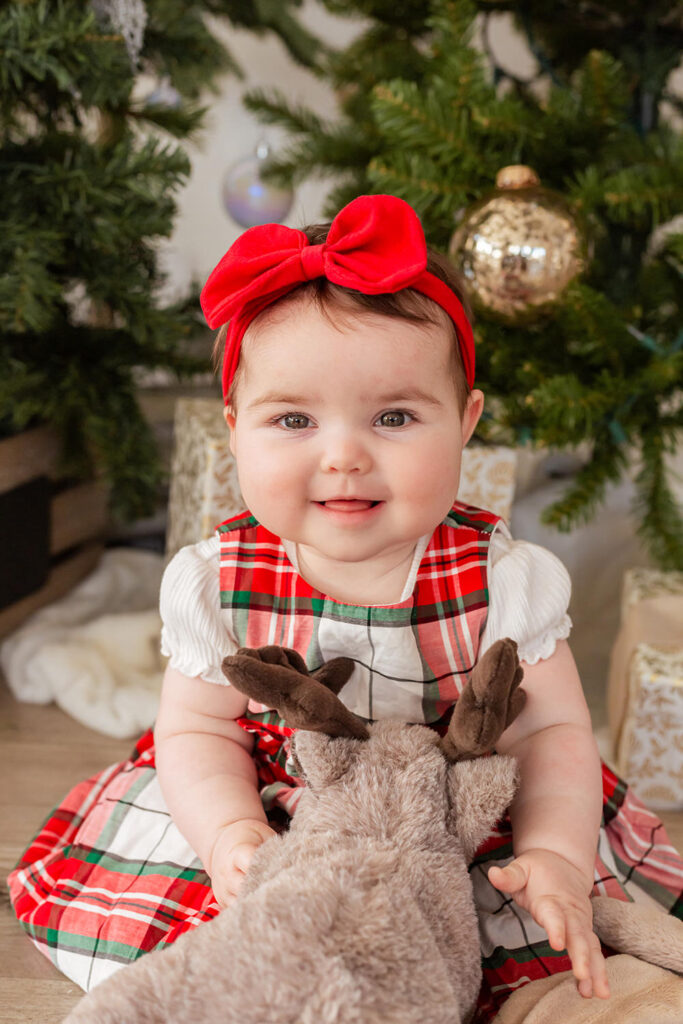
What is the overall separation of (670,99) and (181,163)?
827mm

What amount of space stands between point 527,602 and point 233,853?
0.32m

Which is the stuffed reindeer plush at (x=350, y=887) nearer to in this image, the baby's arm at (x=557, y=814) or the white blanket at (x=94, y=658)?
the baby's arm at (x=557, y=814)

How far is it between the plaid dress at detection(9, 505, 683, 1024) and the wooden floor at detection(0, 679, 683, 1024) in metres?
0.02

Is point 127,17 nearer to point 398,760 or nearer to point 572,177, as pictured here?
point 572,177

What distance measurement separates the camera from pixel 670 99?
141 centimetres

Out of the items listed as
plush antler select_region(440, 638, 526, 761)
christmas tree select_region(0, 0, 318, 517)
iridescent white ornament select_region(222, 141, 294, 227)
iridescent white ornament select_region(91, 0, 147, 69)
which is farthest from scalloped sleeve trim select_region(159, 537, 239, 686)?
iridescent white ornament select_region(222, 141, 294, 227)

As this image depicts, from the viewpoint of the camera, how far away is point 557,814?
701mm

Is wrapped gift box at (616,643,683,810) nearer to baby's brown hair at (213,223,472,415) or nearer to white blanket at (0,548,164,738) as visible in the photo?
baby's brown hair at (213,223,472,415)

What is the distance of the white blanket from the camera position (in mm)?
1173

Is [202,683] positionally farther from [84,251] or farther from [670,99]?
[670,99]

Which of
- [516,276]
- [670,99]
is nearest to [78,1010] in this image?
[516,276]

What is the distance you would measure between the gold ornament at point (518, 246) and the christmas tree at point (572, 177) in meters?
0.03

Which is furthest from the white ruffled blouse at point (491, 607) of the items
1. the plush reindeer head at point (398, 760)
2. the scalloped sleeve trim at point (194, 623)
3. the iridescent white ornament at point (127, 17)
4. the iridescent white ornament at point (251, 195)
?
the iridescent white ornament at point (251, 195)

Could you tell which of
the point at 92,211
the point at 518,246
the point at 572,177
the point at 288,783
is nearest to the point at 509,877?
the point at 288,783
